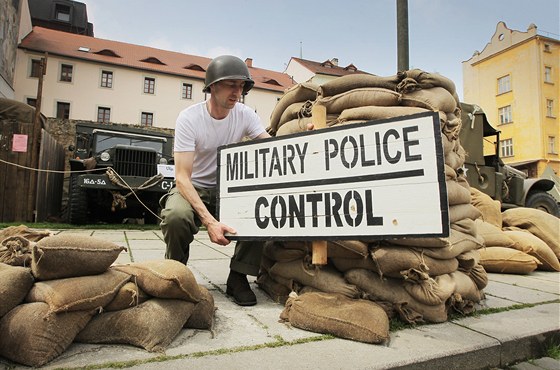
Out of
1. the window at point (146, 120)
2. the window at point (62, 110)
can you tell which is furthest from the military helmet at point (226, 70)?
the window at point (62, 110)

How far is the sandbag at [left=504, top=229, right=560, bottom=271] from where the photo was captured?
3.48m

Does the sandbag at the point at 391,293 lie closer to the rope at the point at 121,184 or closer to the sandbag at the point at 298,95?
the sandbag at the point at 298,95

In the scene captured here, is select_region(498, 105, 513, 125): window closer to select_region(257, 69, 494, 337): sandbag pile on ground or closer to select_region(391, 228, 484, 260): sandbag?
select_region(257, 69, 494, 337): sandbag pile on ground

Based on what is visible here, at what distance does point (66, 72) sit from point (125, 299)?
1130 inches

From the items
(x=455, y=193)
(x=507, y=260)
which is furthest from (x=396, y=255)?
(x=507, y=260)

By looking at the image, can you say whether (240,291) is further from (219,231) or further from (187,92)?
(187,92)

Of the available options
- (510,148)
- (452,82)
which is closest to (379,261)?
(452,82)

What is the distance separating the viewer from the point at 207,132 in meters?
2.29

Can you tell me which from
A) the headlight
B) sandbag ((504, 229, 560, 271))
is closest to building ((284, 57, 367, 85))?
the headlight

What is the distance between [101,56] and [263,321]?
98.1 ft

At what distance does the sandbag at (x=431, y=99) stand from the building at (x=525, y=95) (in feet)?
80.5

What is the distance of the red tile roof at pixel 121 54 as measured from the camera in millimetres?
24459

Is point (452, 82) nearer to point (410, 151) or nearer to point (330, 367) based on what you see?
point (410, 151)

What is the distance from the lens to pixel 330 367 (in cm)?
123
